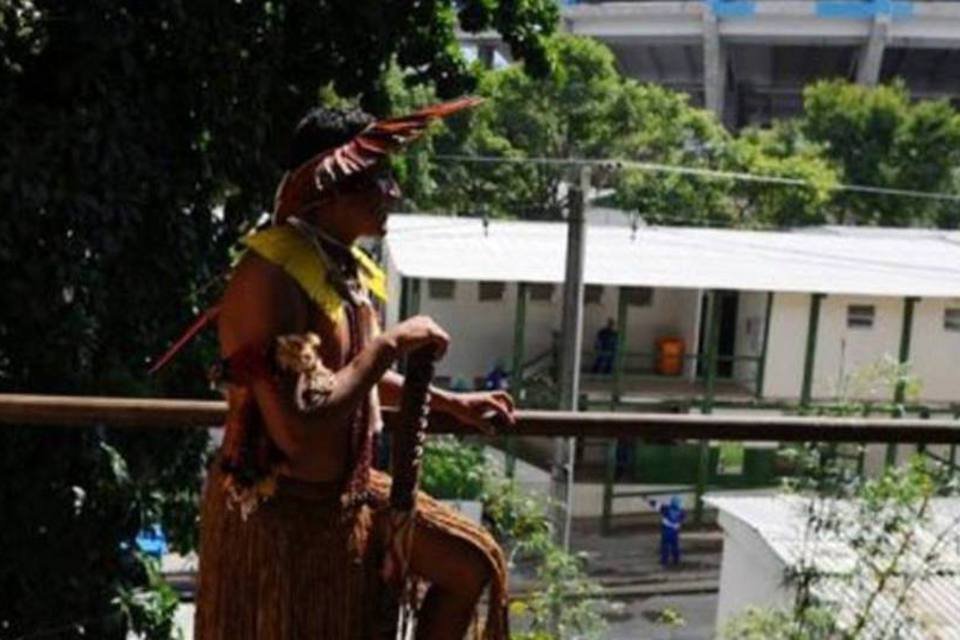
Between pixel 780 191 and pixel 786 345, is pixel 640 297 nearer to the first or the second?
pixel 786 345

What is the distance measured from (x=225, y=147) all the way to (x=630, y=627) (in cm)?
993

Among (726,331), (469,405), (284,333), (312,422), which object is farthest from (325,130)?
(726,331)

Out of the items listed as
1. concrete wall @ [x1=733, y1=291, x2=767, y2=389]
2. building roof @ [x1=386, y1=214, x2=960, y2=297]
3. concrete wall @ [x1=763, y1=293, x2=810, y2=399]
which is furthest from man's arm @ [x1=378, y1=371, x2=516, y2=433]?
concrete wall @ [x1=733, y1=291, x2=767, y2=389]

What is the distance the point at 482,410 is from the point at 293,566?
1.77 ft

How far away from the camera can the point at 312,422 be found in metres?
1.91

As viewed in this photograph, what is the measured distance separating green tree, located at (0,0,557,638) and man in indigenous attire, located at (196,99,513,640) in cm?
347

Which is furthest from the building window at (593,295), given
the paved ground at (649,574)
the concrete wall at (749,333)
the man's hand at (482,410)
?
the man's hand at (482,410)

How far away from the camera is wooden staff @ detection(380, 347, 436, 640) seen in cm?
210

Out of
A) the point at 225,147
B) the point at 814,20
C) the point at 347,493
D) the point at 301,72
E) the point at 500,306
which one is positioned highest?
the point at 814,20

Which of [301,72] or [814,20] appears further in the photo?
[814,20]

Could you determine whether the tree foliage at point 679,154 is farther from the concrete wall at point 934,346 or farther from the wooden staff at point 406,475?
the wooden staff at point 406,475

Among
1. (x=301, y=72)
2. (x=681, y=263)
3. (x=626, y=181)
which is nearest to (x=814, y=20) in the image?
(x=626, y=181)

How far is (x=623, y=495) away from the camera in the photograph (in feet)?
56.9

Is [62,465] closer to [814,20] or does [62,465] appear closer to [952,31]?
[814,20]
